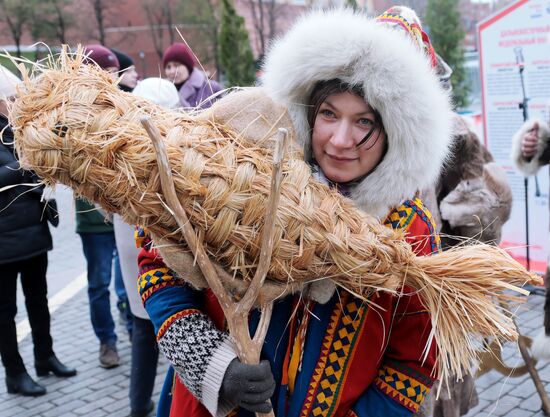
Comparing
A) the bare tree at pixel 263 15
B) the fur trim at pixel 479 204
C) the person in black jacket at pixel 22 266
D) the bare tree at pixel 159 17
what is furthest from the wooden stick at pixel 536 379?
the bare tree at pixel 159 17

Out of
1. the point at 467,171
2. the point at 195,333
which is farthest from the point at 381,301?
the point at 467,171

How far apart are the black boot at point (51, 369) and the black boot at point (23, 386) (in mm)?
267

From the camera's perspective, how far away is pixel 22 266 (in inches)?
188

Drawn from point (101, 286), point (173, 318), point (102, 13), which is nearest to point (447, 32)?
point (101, 286)

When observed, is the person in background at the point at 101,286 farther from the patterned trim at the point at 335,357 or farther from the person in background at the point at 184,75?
the patterned trim at the point at 335,357

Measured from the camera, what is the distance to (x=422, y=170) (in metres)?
1.93

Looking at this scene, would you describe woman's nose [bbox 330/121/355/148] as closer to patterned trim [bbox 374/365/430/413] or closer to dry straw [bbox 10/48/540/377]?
dry straw [bbox 10/48/540/377]

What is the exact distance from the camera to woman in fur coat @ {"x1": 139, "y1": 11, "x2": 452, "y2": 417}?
1854mm

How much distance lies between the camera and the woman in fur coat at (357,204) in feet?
6.08

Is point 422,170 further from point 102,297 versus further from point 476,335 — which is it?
point 102,297

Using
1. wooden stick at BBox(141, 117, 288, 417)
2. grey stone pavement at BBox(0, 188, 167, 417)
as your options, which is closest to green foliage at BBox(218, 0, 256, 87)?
grey stone pavement at BBox(0, 188, 167, 417)

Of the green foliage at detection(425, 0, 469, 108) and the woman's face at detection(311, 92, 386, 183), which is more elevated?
the green foliage at detection(425, 0, 469, 108)

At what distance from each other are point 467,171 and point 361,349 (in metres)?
1.95

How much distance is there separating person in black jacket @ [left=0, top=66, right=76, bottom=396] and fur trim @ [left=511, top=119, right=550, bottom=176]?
3.54m
